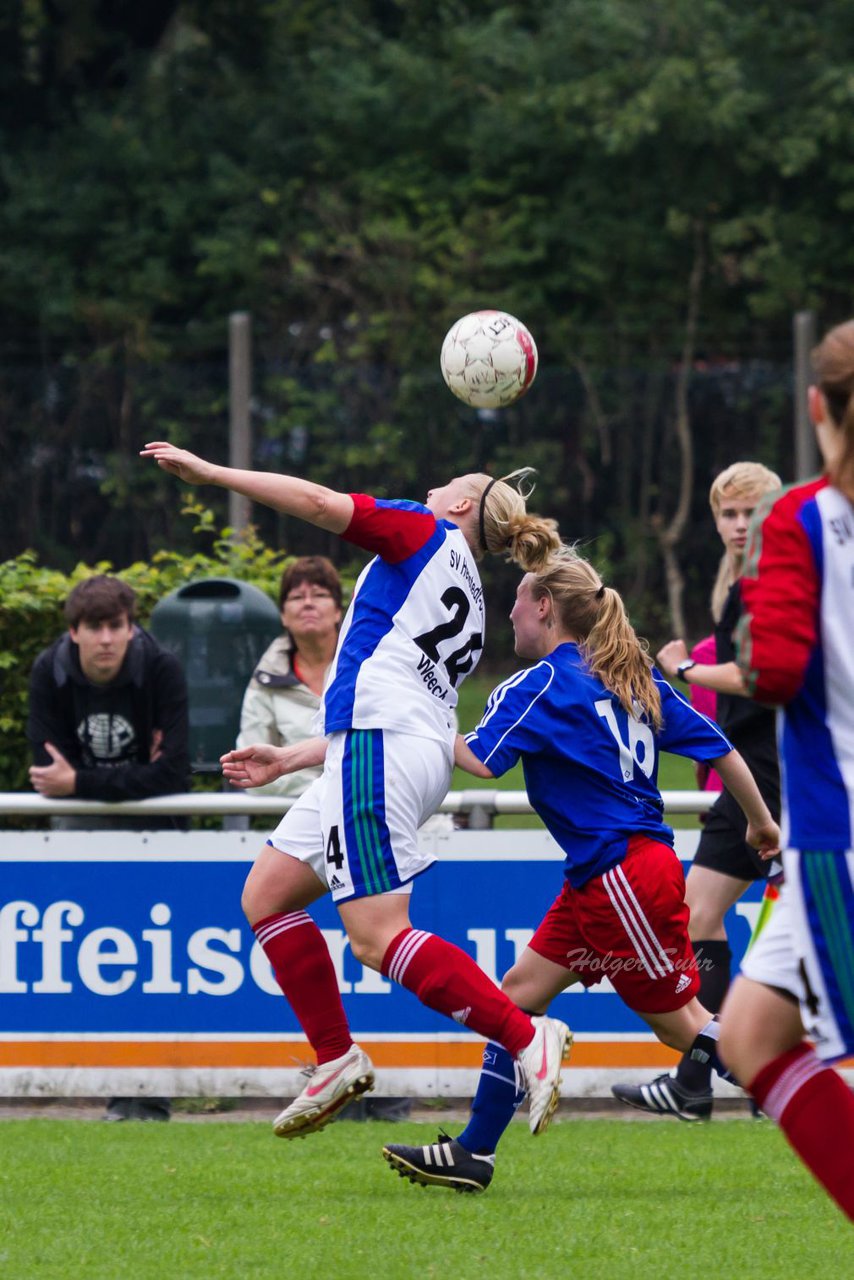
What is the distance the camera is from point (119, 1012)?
268 inches

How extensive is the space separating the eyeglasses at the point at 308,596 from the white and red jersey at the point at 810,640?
393 centimetres

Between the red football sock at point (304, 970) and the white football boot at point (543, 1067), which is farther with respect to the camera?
the red football sock at point (304, 970)

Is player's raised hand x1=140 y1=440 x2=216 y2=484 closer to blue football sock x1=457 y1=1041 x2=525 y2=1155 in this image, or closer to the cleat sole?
blue football sock x1=457 y1=1041 x2=525 y2=1155

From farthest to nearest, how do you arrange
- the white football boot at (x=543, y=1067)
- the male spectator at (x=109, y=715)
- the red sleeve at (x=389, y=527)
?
the male spectator at (x=109, y=715), the red sleeve at (x=389, y=527), the white football boot at (x=543, y=1067)

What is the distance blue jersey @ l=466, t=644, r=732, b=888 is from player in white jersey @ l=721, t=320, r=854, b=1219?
1806mm

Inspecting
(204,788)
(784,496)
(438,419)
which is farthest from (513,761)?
(438,419)

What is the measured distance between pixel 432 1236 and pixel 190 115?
1838 cm

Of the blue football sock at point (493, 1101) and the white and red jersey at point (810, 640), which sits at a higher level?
the white and red jersey at point (810, 640)

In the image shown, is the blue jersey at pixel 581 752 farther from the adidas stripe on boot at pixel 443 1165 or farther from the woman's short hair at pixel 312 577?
the woman's short hair at pixel 312 577

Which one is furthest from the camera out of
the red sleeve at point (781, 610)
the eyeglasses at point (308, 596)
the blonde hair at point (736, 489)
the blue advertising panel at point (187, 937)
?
the eyeglasses at point (308, 596)

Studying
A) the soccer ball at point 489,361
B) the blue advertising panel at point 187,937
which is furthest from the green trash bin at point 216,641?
the soccer ball at point 489,361

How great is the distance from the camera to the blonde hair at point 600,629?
5.37m

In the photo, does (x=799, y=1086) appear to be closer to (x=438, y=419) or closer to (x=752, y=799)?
(x=752, y=799)

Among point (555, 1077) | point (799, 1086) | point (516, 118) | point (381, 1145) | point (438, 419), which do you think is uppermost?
point (516, 118)
